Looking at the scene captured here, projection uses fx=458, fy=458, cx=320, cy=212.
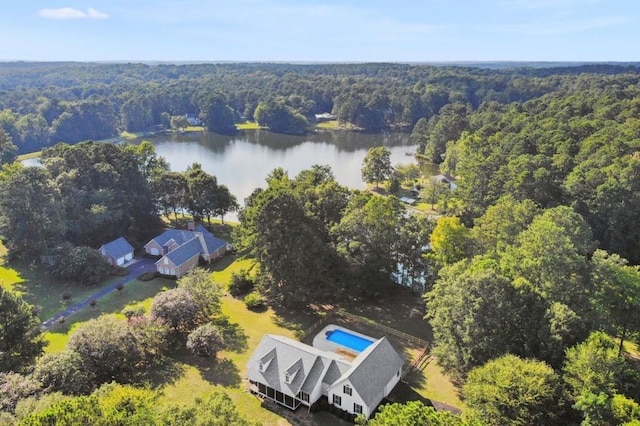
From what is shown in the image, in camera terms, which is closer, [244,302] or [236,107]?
[244,302]

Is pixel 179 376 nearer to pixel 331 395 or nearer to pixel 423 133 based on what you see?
pixel 331 395

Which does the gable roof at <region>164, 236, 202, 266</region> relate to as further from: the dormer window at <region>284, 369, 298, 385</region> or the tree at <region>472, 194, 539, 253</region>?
the tree at <region>472, 194, 539, 253</region>

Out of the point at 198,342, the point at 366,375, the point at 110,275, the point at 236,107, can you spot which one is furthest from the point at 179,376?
the point at 236,107

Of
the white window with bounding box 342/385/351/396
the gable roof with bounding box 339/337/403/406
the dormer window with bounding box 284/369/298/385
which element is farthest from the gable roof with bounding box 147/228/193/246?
the white window with bounding box 342/385/351/396

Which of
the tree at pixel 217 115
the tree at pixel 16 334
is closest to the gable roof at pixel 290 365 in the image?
the tree at pixel 16 334

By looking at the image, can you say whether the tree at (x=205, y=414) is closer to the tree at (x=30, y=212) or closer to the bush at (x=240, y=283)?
the bush at (x=240, y=283)
